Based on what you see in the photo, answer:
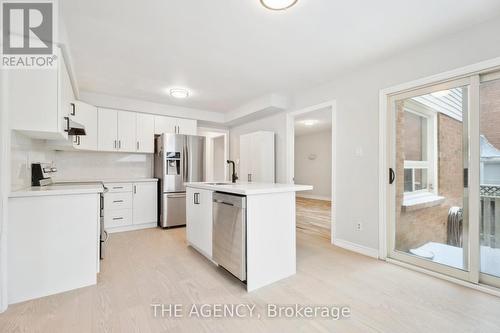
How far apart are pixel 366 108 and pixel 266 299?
2511 millimetres

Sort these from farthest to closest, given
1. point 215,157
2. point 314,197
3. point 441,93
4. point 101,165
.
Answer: point 314,197 < point 215,157 < point 101,165 < point 441,93

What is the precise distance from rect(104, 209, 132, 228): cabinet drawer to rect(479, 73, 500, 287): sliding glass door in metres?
4.71

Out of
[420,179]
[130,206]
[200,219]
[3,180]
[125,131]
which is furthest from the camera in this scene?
[125,131]

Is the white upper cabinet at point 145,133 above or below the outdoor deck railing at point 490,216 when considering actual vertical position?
above

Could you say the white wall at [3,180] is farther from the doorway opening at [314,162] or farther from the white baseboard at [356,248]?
the doorway opening at [314,162]

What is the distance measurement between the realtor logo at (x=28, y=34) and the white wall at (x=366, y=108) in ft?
10.6

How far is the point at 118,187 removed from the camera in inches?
155

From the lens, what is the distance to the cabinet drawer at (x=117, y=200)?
3.83 m

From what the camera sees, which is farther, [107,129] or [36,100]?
[107,129]

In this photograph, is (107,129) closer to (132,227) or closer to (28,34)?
(132,227)

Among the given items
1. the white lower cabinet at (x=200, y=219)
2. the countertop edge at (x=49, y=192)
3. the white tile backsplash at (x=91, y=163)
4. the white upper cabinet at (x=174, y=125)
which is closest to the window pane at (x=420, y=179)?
the white lower cabinet at (x=200, y=219)

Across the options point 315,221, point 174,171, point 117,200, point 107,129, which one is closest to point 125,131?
point 107,129

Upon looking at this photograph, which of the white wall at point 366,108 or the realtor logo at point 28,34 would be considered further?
the white wall at point 366,108

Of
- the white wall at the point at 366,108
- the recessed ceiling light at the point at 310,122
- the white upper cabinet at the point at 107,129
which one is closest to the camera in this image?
the white wall at the point at 366,108
